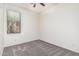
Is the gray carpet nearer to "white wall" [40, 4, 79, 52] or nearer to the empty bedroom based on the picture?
the empty bedroom

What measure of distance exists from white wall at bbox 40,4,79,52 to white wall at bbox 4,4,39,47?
3.77ft

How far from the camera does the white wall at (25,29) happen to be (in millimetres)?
3341

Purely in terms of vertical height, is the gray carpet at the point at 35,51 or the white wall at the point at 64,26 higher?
the white wall at the point at 64,26

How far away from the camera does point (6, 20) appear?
324cm

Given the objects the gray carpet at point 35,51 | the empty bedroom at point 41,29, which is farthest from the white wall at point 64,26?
the gray carpet at point 35,51

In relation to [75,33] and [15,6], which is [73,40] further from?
[15,6]

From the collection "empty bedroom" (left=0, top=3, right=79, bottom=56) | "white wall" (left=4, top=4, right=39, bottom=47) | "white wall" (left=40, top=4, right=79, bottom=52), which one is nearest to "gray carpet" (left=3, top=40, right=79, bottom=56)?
"empty bedroom" (left=0, top=3, right=79, bottom=56)

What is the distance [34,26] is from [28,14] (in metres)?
1.12

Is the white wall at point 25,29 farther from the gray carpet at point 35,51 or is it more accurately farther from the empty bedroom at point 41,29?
the gray carpet at point 35,51

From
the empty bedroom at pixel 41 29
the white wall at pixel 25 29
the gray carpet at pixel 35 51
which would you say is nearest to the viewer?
the gray carpet at pixel 35 51

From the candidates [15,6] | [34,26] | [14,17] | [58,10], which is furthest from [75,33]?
[15,6]

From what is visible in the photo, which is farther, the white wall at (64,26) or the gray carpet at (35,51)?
the white wall at (64,26)

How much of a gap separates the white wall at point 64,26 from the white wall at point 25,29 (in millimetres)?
1150

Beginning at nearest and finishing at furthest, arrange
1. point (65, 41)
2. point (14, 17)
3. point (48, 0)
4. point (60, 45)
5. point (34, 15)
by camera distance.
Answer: point (48, 0) → point (65, 41) → point (60, 45) → point (14, 17) → point (34, 15)
